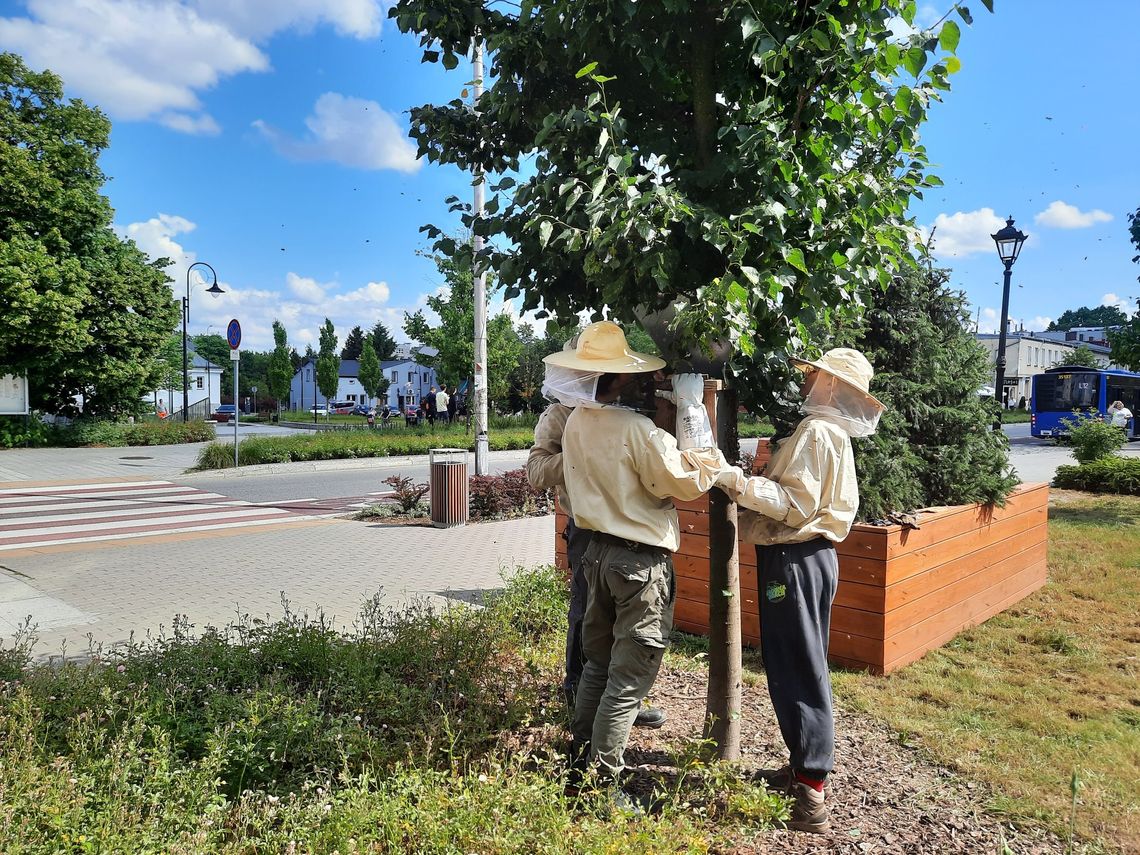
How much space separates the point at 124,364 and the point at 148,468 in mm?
7727

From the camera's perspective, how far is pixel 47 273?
71.2 feet

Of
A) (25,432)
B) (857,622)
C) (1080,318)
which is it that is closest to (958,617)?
(857,622)

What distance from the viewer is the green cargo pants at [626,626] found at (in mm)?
2982

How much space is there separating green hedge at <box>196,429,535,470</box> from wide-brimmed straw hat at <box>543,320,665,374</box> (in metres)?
16.7

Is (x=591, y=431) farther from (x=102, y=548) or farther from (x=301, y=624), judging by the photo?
(x=102, y=548)

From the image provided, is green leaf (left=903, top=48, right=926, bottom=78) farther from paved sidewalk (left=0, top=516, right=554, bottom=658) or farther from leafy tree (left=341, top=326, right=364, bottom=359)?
leafy tree (left=341, top=326, right=364, bottom=359)

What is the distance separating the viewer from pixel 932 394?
17.7 ft

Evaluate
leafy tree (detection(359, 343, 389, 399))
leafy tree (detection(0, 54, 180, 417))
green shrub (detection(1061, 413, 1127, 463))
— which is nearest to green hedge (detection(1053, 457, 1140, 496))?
green shrub (detection(1061, 413, 1127, 463))

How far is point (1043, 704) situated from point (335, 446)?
18.8m

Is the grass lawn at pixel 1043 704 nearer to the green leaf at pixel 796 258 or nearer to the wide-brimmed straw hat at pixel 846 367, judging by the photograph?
the wide-brimmed straw hat at pixel 846 367

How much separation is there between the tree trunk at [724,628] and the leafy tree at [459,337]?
68.6 ft

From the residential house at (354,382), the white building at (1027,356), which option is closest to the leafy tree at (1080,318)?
the white building at (1027,356)

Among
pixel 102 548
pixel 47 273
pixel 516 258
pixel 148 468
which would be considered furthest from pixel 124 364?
pixel 516 258

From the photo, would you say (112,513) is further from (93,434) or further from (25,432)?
(25,432)
